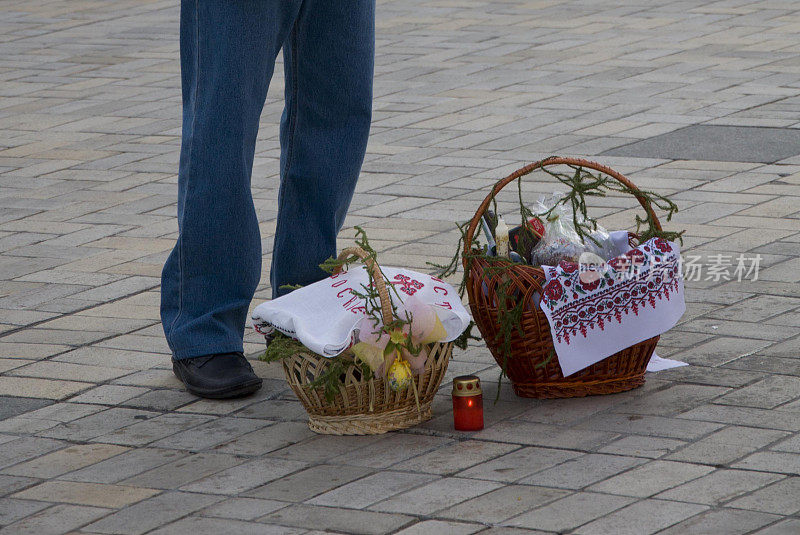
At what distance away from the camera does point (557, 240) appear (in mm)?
3510

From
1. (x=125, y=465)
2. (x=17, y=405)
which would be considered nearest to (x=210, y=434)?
(x=125, y=465)

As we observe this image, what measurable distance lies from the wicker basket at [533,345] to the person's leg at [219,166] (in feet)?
2.12

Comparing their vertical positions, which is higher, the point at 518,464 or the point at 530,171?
the point at 530,171

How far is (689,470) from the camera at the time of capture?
300 cm

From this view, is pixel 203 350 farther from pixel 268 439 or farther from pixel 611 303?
pixel 611 303

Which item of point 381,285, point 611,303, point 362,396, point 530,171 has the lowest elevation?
point 362,396

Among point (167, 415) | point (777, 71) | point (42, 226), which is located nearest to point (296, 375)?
point (167, 415)

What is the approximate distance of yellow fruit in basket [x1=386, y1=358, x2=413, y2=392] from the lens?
10.6 ft

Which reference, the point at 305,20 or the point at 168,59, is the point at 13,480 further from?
the point at 168,59

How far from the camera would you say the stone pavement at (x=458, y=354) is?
2.92 meters

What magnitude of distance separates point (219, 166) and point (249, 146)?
0.40ft

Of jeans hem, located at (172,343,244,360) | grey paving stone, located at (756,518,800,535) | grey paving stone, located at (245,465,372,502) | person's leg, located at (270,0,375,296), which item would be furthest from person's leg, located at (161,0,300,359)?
grey paving stone, located at (756,518,800,535)

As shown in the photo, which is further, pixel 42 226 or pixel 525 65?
pixel 525 65

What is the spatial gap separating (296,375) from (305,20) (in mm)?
1027
